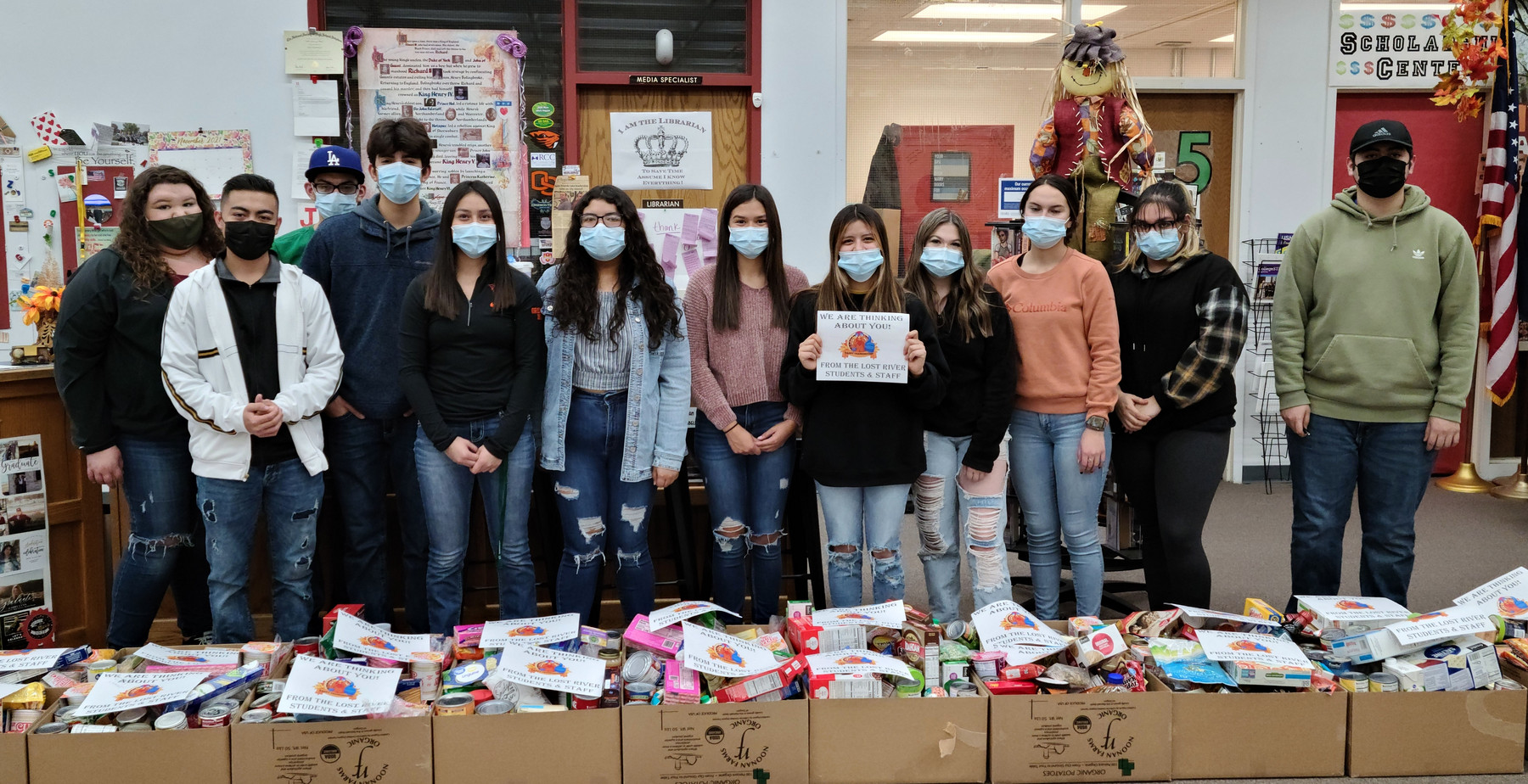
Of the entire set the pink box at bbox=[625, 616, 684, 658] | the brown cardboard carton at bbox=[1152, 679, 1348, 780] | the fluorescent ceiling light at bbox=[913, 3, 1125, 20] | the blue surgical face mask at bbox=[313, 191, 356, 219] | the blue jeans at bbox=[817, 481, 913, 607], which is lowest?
the brown cardboard carton at bbox=[1152, 679, 1348, 780]

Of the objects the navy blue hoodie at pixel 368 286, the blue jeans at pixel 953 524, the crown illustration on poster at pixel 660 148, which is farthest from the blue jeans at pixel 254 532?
the crown illustration on poster at pixel 660 148

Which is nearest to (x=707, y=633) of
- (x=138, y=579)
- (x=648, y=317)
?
(x=648, y=317)

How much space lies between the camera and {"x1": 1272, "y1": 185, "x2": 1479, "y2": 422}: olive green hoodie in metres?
2.69

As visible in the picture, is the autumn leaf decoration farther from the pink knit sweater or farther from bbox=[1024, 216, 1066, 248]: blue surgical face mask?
the pink knit sweater

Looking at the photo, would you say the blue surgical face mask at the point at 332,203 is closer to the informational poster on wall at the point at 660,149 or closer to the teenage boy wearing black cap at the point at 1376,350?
the informational poster on wall at the point at 660,149

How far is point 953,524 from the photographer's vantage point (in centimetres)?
274

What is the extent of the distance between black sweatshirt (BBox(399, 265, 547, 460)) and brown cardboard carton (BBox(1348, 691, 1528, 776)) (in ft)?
6.60

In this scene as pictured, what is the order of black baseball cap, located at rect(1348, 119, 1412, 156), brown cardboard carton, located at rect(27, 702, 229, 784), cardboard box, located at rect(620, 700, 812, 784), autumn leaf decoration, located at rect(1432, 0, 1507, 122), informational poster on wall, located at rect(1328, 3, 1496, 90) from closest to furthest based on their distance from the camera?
brown cardboard carton, located at rect(27, 702, 229, 784) < cardboard box, located at rect(620, 700, 812, 784) < black baseball cap, located at rect(1348, 119, 1412, 156) < autumn leaf decoration, located at rect(1432, 0, 1507, 122) < informational poster on wall, located at rect(1328, 3, 1496, 90)

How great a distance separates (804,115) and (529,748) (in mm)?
3504

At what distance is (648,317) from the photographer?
103 inches

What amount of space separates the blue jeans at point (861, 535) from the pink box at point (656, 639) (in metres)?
0.48

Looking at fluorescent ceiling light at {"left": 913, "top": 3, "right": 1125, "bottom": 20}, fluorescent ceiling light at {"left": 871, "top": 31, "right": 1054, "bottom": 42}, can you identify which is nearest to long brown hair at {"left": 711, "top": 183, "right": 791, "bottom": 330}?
fluorescent ceiling light at {"left": 871, "top": 31, "right": 1054, "bottom": 42}

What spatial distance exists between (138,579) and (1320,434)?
3.12m

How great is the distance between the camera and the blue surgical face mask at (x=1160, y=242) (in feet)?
8.87
